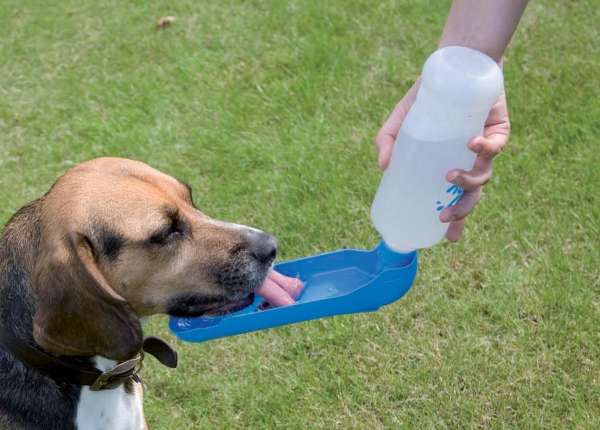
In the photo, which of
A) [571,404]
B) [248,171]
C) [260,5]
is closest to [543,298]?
[571,404]

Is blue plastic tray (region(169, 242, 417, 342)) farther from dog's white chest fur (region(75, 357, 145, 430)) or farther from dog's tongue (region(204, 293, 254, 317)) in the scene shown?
dog's white chest fur (region(75, 357, 145, 430))

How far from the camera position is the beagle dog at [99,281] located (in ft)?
9.98

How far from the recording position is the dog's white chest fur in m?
3.37

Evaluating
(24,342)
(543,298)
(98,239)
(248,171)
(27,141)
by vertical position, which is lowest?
(27,141)

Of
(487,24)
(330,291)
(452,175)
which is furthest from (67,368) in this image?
(487,24)

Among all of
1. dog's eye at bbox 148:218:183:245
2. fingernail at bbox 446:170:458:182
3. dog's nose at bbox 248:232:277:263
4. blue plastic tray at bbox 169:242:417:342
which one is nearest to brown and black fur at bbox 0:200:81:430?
dog's eye at bbox 148:218:183:245

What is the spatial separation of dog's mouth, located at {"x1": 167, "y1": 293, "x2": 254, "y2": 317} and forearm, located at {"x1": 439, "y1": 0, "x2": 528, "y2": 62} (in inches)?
59.8

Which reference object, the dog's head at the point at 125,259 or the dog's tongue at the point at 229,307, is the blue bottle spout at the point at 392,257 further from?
the dog's tongue at the point at 229,307

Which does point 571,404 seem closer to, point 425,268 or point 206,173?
point 425,268

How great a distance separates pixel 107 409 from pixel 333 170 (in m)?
2.89

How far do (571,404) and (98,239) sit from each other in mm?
2741

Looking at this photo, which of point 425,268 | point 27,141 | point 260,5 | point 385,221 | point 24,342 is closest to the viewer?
point 24,342

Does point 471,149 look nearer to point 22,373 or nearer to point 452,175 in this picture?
point 452,175

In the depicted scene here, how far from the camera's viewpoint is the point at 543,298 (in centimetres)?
479
